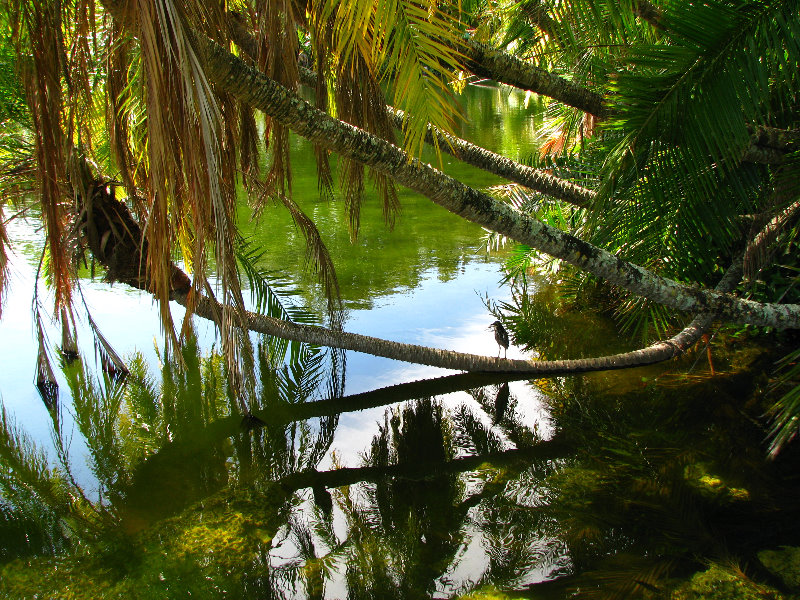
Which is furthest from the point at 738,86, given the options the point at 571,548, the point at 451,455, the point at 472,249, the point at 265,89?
the point at 472,249

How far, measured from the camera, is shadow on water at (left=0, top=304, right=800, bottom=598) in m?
2.61

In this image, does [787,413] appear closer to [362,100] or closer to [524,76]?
[524,76]

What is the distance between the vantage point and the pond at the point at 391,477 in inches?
103

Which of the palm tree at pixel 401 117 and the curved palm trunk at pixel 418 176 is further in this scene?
the curved palm trunk at pixel 418 176

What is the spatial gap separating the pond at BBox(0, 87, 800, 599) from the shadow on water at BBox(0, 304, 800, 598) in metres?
0.01

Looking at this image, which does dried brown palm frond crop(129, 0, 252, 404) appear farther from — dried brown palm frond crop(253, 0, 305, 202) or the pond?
dried brown palm frond crop(253, 0, 305, 202)

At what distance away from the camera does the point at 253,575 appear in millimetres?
2654

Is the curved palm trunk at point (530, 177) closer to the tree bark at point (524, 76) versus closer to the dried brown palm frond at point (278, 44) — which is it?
the tree bark at point (524, 76)

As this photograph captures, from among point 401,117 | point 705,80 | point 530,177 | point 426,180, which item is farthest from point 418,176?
point 530,177

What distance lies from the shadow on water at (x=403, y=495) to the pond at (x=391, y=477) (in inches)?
0.4

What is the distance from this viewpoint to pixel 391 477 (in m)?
3.33

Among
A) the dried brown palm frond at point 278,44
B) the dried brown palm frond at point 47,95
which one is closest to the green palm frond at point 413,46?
the dried brown palm frond at point 278,44

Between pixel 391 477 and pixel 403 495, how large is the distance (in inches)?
6.8

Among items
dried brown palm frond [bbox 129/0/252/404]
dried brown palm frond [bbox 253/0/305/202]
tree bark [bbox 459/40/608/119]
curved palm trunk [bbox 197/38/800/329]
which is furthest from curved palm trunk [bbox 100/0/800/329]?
tree bark [bbox 459/40/608/119]
